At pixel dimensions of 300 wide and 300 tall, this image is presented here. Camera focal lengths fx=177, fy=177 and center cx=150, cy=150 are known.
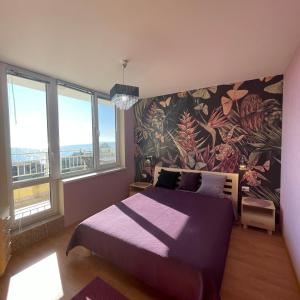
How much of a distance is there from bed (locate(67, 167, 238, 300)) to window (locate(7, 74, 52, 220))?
1117mm

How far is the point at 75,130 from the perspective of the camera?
3.22 m

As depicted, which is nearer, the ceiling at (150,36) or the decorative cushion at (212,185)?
the ceiling at (150,36)

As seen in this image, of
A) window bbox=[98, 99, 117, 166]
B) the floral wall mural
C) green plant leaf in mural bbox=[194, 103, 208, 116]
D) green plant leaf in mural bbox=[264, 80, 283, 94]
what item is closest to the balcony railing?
window bbox=[98, 99, 117, 166]

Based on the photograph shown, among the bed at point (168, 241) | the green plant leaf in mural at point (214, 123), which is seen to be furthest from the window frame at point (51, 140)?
the green plant leaf in mural at point (214, 123)

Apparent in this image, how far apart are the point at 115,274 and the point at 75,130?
237cm

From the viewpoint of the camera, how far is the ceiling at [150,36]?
1.33 m

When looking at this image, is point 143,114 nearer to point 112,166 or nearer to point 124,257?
point 112,166

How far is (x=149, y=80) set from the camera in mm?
2889

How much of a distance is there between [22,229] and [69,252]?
2.50 feet

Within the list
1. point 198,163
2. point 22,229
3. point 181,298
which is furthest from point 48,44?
point 198,163

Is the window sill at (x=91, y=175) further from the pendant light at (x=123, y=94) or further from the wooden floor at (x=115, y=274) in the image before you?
the pendant light at (x=123, y=94)

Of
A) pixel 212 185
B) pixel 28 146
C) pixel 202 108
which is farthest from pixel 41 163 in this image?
pixel 202 108

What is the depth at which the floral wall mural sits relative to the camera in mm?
2834

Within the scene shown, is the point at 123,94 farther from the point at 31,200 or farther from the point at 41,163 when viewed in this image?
the point at 31,200
